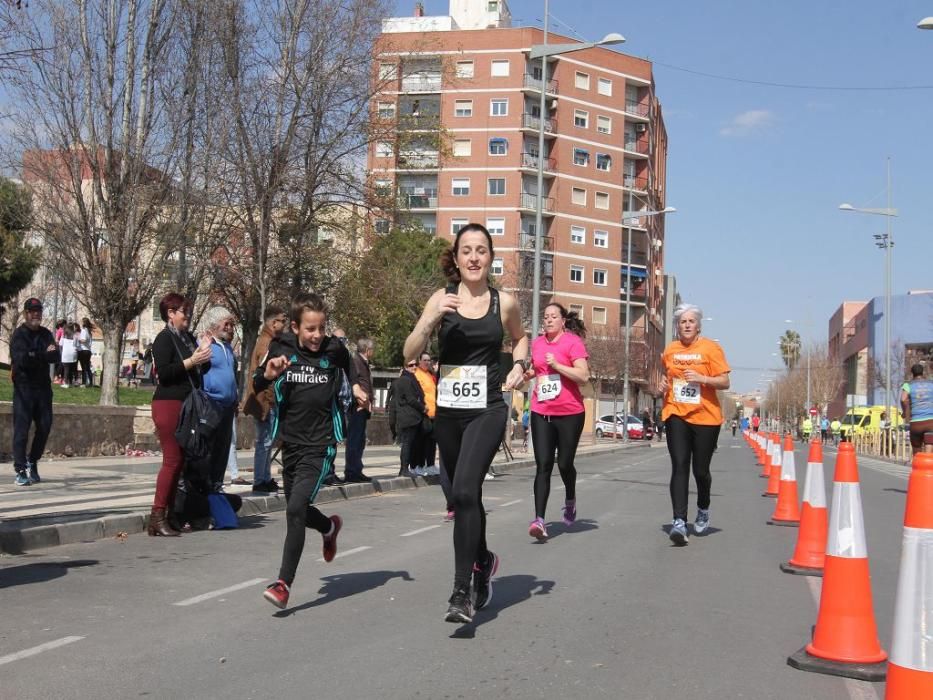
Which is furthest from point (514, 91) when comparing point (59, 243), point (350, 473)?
point (350, 473)

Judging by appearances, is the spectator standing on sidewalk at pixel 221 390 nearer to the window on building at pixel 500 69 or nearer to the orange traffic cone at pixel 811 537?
the orange traffic cone at pixel 811 537

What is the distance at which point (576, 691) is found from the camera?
4.62m

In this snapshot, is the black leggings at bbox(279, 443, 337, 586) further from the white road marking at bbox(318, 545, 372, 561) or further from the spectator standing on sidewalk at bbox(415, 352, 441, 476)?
the spectator standing on sidewalk at bbox(415, 352, 441, 476)

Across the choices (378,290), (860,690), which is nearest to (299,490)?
(860,690)

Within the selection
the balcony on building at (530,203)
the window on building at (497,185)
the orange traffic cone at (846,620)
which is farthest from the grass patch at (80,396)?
the window on building at (497,185)

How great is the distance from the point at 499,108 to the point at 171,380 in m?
66.7

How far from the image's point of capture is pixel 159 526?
9445mm

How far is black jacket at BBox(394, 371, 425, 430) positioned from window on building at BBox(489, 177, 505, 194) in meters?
59.1

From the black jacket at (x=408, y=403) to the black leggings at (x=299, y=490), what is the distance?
912 cm

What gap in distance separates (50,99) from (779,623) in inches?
895

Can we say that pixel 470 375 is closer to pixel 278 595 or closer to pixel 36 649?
pixel 278 595

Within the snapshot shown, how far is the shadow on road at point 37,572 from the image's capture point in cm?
710

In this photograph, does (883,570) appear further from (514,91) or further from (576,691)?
(514,91)

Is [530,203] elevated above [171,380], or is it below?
above
